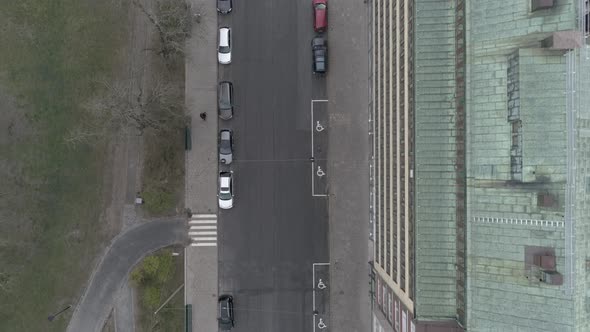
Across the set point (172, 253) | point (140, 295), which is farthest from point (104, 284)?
point (172, 253)

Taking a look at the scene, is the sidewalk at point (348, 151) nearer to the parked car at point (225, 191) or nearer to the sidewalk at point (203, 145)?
the parked car at point (225, 191)

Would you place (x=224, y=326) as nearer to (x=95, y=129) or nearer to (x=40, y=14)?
(x=95, y=129)

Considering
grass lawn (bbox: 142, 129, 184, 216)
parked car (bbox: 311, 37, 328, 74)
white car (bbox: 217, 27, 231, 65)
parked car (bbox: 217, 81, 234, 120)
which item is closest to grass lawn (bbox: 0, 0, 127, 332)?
grass lawn (bbox: 142, 129, 184, 216)

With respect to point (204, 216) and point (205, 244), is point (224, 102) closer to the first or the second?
point (204, 216)

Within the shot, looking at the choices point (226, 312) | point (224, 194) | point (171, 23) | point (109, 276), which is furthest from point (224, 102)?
point (109, 276)

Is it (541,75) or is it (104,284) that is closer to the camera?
(541,75)

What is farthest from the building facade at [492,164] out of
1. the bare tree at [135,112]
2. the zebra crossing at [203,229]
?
the bare tree at [135,112]
